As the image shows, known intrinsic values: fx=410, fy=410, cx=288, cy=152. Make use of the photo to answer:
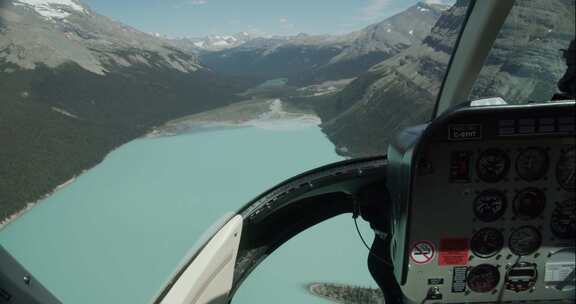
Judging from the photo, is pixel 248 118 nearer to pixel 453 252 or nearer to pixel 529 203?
pixel 453 252

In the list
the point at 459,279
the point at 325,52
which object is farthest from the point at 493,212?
the point at 325,52

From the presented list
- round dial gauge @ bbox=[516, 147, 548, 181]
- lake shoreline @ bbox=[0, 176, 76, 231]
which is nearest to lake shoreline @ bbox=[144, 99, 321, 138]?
lake shoreline @ bbox=[0, 176, 76, 231]

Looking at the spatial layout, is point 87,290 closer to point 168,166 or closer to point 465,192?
point 168,166

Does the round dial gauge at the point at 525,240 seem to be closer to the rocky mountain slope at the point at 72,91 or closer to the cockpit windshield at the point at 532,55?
the cockpit windshield at the point at 532,55

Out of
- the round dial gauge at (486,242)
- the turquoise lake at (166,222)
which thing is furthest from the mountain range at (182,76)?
the round dial gauge at (486,242)

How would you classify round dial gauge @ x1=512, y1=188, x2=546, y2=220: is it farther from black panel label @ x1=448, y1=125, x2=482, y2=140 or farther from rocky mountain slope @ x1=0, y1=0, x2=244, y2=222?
rocky mountain slope @ x1=0, y1=0, x2=244, y2=222

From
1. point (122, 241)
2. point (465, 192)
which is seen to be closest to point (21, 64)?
point (122, 241)
